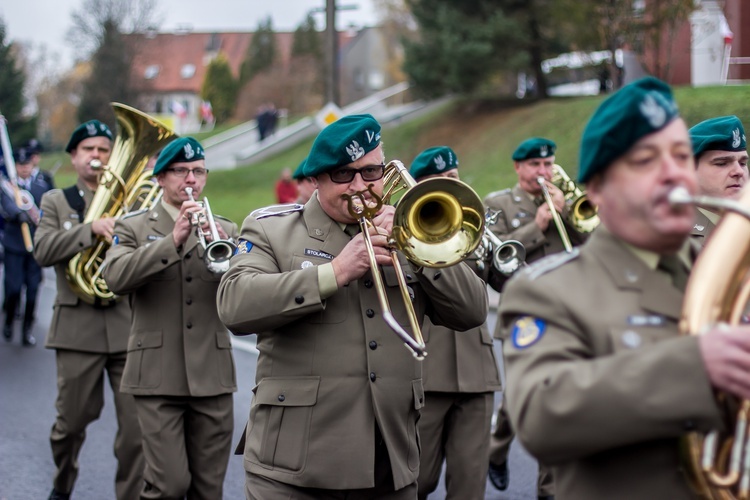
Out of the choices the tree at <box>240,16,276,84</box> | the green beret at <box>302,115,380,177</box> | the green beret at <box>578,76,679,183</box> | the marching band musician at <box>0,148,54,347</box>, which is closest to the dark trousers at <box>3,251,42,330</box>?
→ the marching band musician at <box>0,148,54,347</box>

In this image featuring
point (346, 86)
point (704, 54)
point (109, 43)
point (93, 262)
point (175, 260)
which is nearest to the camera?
point (175, 260)

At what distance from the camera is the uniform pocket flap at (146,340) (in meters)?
5.58

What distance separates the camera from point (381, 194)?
4.02 m

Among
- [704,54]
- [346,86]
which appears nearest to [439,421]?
[704,54]

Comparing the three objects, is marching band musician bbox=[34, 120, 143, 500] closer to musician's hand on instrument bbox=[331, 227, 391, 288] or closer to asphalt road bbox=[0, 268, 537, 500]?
asphalt road bbox=[0, 268, 537, 500]

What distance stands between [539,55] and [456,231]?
2414 centimetres

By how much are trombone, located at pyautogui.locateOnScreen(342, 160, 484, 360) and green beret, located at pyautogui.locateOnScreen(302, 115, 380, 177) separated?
0.28 meters

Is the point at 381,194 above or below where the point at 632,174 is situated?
below

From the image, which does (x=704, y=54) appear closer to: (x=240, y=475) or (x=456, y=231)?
(x=240, y=475)

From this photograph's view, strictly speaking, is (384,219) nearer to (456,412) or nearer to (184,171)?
(184,171)

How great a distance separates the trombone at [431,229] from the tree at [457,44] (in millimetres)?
22274

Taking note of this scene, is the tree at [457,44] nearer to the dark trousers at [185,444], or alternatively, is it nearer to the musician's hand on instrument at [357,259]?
the dark trousers at [185,444]

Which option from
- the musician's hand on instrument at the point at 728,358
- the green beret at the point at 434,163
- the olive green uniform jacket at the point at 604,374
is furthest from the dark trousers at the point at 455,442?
the musician's hand on instrument at the point at 728,358

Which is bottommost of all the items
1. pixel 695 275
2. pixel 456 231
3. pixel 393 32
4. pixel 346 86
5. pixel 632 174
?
pixel 346 86
